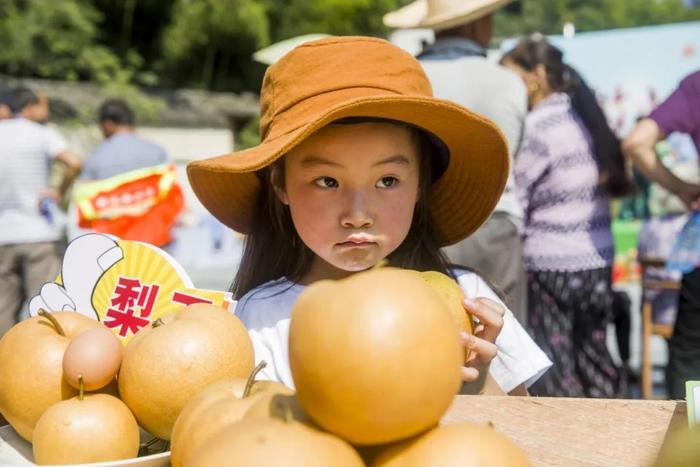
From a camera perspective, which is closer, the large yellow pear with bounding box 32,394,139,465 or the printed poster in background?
the large yellow pear with bounding box 32,394,139,465

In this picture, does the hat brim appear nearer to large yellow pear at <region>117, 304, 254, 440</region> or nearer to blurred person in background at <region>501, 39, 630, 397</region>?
large yellow pear at <region>117, 304, 254, 440</region>

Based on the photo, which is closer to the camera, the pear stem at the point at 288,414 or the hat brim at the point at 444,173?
the pear stem at the point at 288,414

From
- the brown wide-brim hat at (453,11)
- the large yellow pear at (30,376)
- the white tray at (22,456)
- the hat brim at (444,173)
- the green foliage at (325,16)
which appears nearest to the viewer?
the white tray at (22,456)

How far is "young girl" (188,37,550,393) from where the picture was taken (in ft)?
4.41

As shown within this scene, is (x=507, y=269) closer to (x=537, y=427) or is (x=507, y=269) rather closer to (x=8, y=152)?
(x=537, y=427)

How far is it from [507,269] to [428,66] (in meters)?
0.77

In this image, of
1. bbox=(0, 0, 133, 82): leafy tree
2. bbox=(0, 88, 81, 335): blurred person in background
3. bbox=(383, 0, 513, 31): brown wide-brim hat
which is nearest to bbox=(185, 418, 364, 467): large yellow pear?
bbox=(383, 0, 513, 31): brown wide-brim hat

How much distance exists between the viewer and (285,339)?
4.82 ft

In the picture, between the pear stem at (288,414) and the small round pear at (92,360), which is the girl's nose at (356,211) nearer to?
the small round pear at (92,360)

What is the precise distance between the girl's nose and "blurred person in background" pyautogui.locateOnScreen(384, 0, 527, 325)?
5.33 feet

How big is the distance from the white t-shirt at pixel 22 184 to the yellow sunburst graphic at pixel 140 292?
3.88 m

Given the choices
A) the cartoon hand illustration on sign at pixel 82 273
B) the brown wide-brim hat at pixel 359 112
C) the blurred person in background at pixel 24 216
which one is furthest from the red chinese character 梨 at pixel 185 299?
the blurred person in background at pixel 24 216

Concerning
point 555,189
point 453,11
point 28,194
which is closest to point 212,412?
point 453,11

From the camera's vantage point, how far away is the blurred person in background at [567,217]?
3.61m
